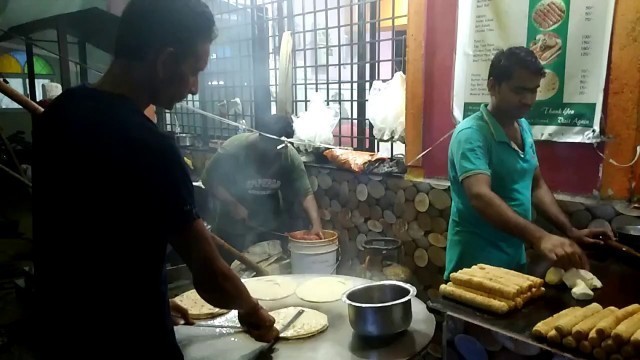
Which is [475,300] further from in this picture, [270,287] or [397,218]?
[397,218]

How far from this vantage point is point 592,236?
90.8 inches

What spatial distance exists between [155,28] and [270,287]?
1499 mm

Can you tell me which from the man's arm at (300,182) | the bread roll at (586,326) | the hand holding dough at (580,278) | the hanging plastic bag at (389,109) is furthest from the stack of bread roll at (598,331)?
the man's arm at (300,182)

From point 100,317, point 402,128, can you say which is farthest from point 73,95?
point 402,128

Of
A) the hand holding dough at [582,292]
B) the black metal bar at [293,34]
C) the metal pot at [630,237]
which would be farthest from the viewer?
the black metal bar at [293,34]

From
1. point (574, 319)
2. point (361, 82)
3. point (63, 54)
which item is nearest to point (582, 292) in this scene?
point (574, 319)

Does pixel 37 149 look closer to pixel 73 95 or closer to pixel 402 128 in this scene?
pixel 73 95

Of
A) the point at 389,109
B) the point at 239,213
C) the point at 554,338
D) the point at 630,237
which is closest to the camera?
the point at 554,338

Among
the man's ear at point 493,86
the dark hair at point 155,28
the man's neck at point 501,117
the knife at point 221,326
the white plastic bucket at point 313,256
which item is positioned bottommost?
the white plastic bucket at point 313,256

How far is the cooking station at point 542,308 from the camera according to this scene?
1.59 metres

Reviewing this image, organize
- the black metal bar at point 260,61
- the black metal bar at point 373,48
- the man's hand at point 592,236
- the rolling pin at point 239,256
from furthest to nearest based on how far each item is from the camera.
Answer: the black metal bar at point 260,61, the black metal bar at point 373,48, the rolling pin at point 239,256, the man's hand at point 592,236

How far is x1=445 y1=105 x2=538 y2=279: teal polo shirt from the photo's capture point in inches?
92.4

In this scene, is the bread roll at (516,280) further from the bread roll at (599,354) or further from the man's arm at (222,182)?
the man's arm at (222,182)

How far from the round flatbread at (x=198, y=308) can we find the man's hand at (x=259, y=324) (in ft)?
1.25
